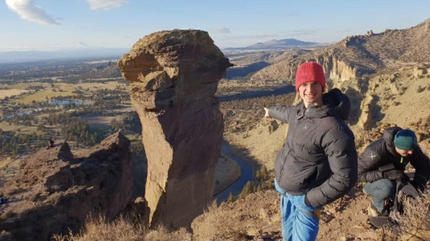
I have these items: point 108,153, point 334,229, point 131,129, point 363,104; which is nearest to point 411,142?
point 334,229

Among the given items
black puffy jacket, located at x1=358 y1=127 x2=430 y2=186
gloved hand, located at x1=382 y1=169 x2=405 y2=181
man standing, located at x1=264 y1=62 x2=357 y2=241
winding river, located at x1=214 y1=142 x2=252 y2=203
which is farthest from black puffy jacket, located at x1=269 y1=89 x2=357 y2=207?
winding river, located at x1=214 y1=142 x2=252 y2=203

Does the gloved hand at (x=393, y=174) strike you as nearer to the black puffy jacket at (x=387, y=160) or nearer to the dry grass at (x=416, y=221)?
the black puffy jacket at (x=387, y=160)

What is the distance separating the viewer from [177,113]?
1462 centimetres

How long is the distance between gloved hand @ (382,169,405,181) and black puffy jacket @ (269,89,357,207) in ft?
6.24

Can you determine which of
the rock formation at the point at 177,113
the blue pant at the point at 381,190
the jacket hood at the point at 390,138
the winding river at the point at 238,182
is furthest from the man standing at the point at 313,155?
the winding river at the point at 238,182

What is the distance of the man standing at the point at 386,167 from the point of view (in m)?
4.76

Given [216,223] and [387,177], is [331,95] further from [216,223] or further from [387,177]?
[216,223]

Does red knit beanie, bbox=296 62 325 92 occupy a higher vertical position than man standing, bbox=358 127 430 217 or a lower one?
higher

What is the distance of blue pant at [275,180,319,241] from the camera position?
373 cm

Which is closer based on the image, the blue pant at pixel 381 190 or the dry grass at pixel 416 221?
the dry grass at pixel 416 221

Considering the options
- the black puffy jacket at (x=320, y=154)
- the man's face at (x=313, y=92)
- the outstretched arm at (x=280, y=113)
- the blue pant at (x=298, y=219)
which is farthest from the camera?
the outstretched arm at (x=280, y=113)

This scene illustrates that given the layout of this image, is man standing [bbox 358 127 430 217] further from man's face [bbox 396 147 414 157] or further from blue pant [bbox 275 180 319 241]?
blue pant [bbox 275 180 319 241]

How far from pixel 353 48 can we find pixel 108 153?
317ft

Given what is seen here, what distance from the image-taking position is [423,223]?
4.34m
